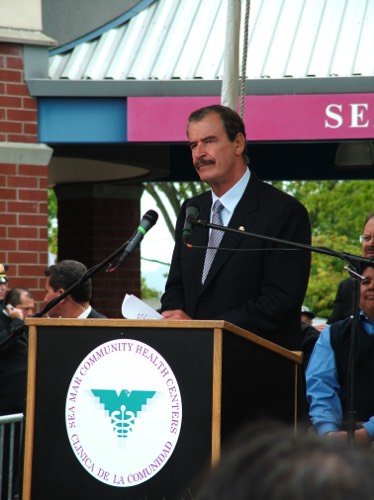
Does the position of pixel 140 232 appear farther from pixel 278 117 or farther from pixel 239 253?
pixel 278 117

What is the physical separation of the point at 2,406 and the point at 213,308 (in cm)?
316

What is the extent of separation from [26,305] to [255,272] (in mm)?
5181

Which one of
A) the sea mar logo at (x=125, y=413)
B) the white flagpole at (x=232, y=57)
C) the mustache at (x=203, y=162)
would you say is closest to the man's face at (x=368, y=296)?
the mustache at (x=203, y=162)

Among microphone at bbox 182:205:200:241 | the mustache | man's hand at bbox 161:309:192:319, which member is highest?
the mustache

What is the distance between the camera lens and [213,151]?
4.53m

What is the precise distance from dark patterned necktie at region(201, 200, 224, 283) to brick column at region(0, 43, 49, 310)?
5.36 metres

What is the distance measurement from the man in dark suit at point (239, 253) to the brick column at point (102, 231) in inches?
349

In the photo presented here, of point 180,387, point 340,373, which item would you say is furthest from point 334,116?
point 180,387

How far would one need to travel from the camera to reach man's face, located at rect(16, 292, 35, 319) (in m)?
9.19

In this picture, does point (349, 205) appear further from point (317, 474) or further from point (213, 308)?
point (317, 474)

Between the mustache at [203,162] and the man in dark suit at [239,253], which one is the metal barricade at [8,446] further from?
the mustache at [203,162]

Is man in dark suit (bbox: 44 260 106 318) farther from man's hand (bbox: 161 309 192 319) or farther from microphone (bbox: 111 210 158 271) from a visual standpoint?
man's hand (bbox: 161 309 192 319)

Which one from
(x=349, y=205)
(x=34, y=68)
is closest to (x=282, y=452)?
(x=34, y=68)

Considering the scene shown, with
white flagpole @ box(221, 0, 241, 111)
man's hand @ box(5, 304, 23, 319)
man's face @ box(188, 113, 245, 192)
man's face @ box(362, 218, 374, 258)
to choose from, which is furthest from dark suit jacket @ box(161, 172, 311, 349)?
man's hand @ box(5, 304, 23, 319)
